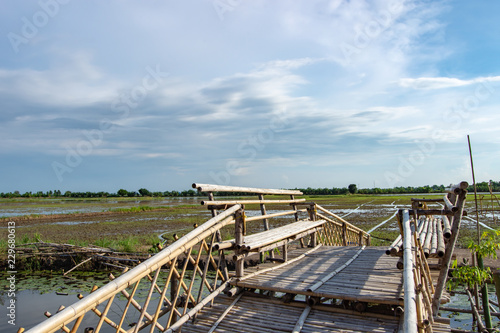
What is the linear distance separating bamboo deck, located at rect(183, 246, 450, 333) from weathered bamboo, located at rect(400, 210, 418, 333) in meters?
0.76

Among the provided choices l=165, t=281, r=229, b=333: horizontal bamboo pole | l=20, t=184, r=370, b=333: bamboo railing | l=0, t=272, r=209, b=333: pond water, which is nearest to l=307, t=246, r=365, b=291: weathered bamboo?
l=20, t=184, r=370, b=333: bamboo railing

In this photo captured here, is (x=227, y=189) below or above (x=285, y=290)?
above

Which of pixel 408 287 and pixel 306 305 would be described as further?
pixel 306 305

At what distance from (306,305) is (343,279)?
76cm

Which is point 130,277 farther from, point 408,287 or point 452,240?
point 452,240

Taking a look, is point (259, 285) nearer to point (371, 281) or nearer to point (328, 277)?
point (328, 277)

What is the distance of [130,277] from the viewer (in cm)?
295

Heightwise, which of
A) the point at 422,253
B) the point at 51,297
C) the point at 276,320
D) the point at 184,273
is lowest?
the point at 51,297

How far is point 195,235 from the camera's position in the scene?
3648 millimetres

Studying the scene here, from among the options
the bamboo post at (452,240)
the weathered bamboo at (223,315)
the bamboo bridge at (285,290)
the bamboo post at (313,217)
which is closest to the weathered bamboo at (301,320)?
the bamboo bridge at (285,290)

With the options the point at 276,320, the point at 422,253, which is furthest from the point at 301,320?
the point at 422,253

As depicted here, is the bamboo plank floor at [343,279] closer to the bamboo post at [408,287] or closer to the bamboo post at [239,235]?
the bamboo post at [239,235]

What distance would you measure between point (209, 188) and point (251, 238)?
3.38ft

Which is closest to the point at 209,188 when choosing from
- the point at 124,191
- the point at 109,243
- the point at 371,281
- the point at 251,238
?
the point at 251,238
